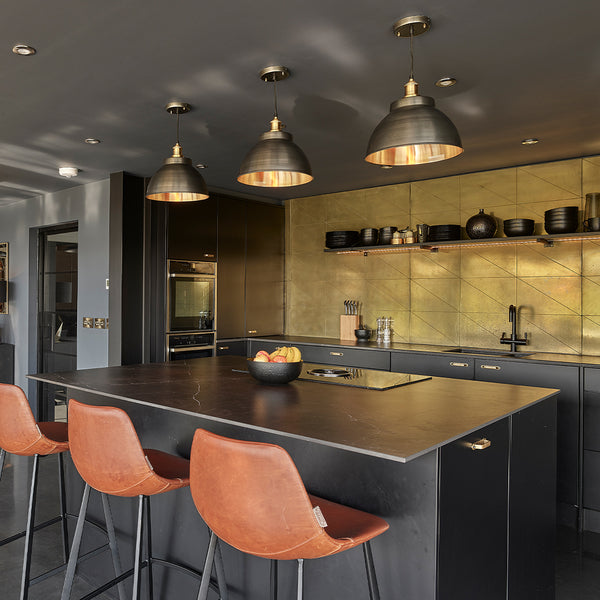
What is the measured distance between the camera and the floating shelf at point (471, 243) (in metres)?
4.02

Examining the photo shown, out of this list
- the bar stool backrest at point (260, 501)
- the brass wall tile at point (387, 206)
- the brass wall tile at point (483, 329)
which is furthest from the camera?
the brass wall tile at point (387, 206)

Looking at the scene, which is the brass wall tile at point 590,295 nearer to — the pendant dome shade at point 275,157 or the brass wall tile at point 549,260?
the brass wall tile at point 549,260

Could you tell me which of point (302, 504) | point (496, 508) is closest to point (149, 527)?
point (302, 504)

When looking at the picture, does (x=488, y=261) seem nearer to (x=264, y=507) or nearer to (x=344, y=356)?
(x=344, y=356)

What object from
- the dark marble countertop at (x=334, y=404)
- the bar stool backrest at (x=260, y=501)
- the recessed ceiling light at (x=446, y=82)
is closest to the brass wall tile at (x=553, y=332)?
the dark marble countertop at (x=334, y=404)

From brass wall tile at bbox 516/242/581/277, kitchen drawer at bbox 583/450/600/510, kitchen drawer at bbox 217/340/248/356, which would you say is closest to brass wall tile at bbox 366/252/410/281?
brass wall tile at bbox 516/242/581/277

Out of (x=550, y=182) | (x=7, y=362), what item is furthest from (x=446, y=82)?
(x=7, y=362)

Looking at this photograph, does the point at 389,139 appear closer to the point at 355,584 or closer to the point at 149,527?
the point at 355,584

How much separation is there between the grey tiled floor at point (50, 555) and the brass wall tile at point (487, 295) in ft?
5.89

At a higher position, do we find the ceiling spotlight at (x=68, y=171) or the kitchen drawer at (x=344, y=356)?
the ceiling spotlight at (x=68, y=171)

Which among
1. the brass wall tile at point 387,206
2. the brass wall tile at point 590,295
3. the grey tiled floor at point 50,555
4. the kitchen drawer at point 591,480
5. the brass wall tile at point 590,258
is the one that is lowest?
the grey tiled floor at point 50,555

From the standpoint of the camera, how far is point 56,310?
5.77 metres

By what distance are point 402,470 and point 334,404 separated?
47cm

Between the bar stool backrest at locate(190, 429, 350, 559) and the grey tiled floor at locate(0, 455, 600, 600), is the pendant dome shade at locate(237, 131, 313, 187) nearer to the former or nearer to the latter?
the bar stool backrest at locate(190, 429, 350, 559)
